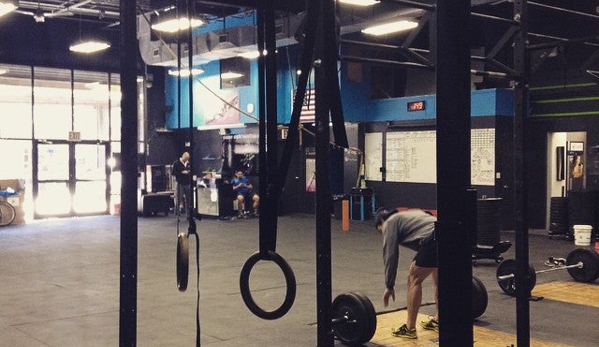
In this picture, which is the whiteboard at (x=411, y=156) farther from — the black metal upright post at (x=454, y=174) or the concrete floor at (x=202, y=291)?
the black metal upright post at (x=454, y=174)

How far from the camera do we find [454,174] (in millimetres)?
2547


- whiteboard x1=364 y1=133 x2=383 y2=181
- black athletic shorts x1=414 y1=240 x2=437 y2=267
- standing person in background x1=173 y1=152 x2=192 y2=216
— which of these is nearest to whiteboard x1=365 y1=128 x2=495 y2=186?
whiteboard x1=364 y1=133 x2=383 y2=181

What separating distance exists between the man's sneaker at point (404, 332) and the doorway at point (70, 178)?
12830 millimetres

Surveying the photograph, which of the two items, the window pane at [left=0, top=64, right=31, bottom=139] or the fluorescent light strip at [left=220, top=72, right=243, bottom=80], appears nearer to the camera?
the window pane at [left=0, top=64, right=31, bottom=139]

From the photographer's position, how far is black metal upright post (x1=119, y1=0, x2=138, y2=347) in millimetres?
2510

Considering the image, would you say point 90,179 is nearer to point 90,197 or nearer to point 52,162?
point 90,197

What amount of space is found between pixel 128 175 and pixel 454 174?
4.02ft

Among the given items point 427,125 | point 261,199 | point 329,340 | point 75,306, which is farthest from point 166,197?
point 261,199

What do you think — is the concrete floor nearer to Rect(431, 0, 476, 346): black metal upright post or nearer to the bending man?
the bending man

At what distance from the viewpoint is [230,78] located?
17141mm

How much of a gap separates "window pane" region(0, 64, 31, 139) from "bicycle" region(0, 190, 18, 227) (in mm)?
1773

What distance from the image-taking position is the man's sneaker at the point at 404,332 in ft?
17.4

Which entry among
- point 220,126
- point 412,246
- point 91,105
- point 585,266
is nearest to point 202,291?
point 412,246

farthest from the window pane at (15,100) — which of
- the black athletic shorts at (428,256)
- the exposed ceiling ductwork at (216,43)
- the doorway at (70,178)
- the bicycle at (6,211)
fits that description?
the black athletic shorts at (428,256)
